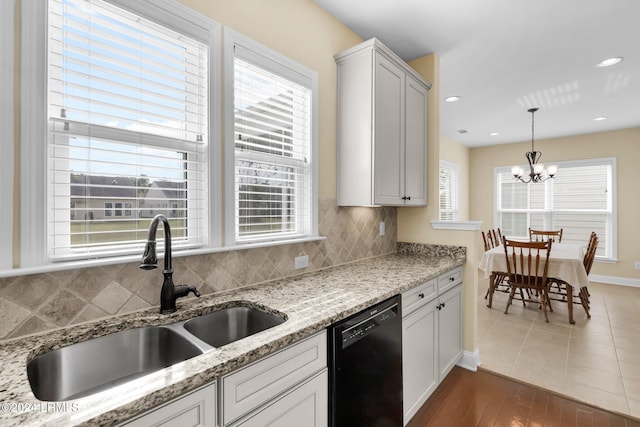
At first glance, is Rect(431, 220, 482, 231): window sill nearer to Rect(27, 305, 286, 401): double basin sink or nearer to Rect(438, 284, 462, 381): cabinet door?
Rect(438, 284, 462, 381): cabinet door

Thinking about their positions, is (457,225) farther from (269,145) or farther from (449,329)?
(269,145)

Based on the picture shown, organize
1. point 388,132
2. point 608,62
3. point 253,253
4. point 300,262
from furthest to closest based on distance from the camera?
point 608,62, point 388,132, point 300,262, point 253,253

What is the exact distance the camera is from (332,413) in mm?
1280

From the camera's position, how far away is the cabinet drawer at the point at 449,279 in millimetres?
2250

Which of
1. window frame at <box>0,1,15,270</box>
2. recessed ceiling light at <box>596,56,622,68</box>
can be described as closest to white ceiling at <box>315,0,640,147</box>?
recessed ceiling light at <box>596,56,622,68</box>

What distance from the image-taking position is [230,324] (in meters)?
1.46

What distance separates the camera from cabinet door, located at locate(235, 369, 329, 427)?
1.04 m

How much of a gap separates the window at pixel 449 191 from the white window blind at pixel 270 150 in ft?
15.0

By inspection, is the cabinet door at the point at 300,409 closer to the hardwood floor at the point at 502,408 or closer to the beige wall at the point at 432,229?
the hardwood floor at the point at 502,408

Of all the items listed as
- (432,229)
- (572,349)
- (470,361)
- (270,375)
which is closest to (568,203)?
(572,349)

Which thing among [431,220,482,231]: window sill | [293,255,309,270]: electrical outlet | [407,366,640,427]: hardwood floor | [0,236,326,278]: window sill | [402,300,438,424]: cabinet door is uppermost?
[431,220,482,231]: window sill

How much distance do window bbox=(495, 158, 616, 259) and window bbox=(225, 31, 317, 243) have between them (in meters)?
6.08

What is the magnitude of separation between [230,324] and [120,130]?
3.27 ft

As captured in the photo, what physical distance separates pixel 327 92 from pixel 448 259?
1.70 meters
